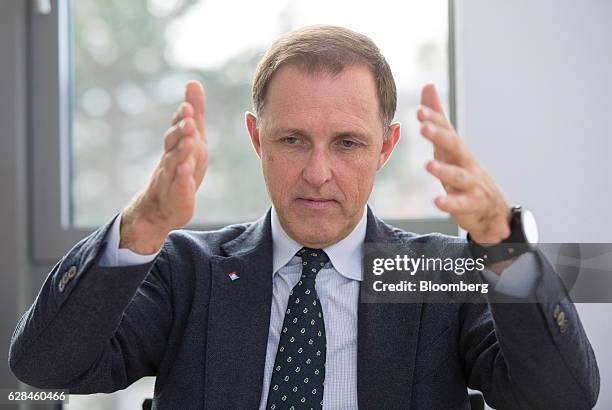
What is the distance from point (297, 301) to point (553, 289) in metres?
0.56

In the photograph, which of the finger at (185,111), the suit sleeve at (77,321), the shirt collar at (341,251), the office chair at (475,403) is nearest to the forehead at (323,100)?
the shirt collar at (341,251)

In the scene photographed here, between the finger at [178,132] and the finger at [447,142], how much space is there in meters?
0.39

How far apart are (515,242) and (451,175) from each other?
200mm

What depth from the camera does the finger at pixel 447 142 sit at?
1144 mm

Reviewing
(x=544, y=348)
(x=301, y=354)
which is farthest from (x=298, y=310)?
(x=544, y=348)

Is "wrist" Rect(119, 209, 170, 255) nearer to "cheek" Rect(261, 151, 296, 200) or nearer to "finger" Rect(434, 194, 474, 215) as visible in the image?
"cheek" Rect(261, 151, 296, 200)

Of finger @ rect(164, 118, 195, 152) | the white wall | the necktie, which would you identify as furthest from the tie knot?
the white wall

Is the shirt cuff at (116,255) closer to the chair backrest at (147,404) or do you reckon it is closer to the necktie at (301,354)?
the necktie at (301,354)

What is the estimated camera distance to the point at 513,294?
4.15ft

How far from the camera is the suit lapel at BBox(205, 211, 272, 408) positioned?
1527mm

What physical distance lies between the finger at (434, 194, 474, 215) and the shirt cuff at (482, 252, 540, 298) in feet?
0.55

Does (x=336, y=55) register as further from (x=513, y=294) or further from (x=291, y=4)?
(x=291, y=4)

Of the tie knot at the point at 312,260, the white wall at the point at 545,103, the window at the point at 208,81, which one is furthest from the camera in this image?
the window at the point at 208,81

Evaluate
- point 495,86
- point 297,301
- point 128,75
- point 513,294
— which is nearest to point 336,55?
point 297,301
